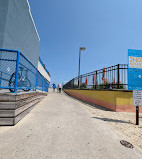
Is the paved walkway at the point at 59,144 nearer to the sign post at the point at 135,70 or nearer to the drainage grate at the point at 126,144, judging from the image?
the drainage grate at the point at 126,144

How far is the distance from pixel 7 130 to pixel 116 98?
492 cm

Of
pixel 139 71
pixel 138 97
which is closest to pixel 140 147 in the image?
pixel 138 97

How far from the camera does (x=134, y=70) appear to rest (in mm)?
3674

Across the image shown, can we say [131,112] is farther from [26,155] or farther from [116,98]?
[26,155]

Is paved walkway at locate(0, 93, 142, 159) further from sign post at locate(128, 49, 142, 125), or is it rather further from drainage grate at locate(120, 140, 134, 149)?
sign post at locate(128, 49, 142, 125)

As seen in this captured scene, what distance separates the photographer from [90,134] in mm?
2215

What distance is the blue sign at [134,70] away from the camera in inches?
143

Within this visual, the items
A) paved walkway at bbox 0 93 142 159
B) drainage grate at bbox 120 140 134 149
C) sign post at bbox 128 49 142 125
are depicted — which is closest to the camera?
paved walkway at bbox 0 93 142 159

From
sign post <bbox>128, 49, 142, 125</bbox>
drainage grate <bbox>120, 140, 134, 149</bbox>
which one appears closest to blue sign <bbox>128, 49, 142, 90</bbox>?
sign post <bbox>128, 49, 142, 125</bbox>

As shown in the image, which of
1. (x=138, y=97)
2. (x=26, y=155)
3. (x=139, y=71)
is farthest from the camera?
(x=139, y=71)

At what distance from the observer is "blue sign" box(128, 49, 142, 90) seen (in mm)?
3627

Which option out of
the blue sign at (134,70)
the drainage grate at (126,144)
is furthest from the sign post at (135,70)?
the drainage grate at (126,144)

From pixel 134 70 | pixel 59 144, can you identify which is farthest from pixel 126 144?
pixel 134 70

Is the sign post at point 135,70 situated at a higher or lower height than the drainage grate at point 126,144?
higher
